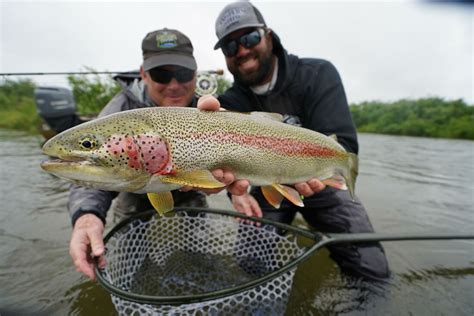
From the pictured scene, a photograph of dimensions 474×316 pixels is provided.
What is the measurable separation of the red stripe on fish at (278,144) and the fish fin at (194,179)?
0.16 metres

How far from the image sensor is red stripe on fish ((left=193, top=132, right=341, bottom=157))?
1.35 m

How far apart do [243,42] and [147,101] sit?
97 cm

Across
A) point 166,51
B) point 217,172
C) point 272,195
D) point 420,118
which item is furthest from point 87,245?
point 420,118

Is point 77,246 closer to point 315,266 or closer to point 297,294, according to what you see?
point 297,294

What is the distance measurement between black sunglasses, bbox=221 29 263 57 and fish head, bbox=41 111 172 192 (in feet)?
5.03

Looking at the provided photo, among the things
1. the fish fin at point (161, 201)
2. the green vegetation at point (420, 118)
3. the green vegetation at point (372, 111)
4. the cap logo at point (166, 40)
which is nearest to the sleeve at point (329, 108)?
the cap logo at point (166, 40)

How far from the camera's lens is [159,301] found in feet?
3.94

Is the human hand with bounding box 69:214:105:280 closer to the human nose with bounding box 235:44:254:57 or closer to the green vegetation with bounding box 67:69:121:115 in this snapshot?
the human nose with bounding box 235:44:254:57

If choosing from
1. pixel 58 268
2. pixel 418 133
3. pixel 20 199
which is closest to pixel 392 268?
pixel 58 268

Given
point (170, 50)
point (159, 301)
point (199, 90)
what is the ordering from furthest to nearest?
point (199, 90), point (170, 50), point (159, 301)

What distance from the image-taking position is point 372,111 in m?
28.9

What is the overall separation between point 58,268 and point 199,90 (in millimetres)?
2074

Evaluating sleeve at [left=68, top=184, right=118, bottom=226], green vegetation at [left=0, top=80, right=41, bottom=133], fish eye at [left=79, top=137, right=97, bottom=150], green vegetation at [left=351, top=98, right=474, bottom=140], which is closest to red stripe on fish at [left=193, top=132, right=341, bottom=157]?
fish eye at [left=79, top=137, right=97, bottom=150]

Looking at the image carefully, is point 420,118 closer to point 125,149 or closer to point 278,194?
point 278,194
